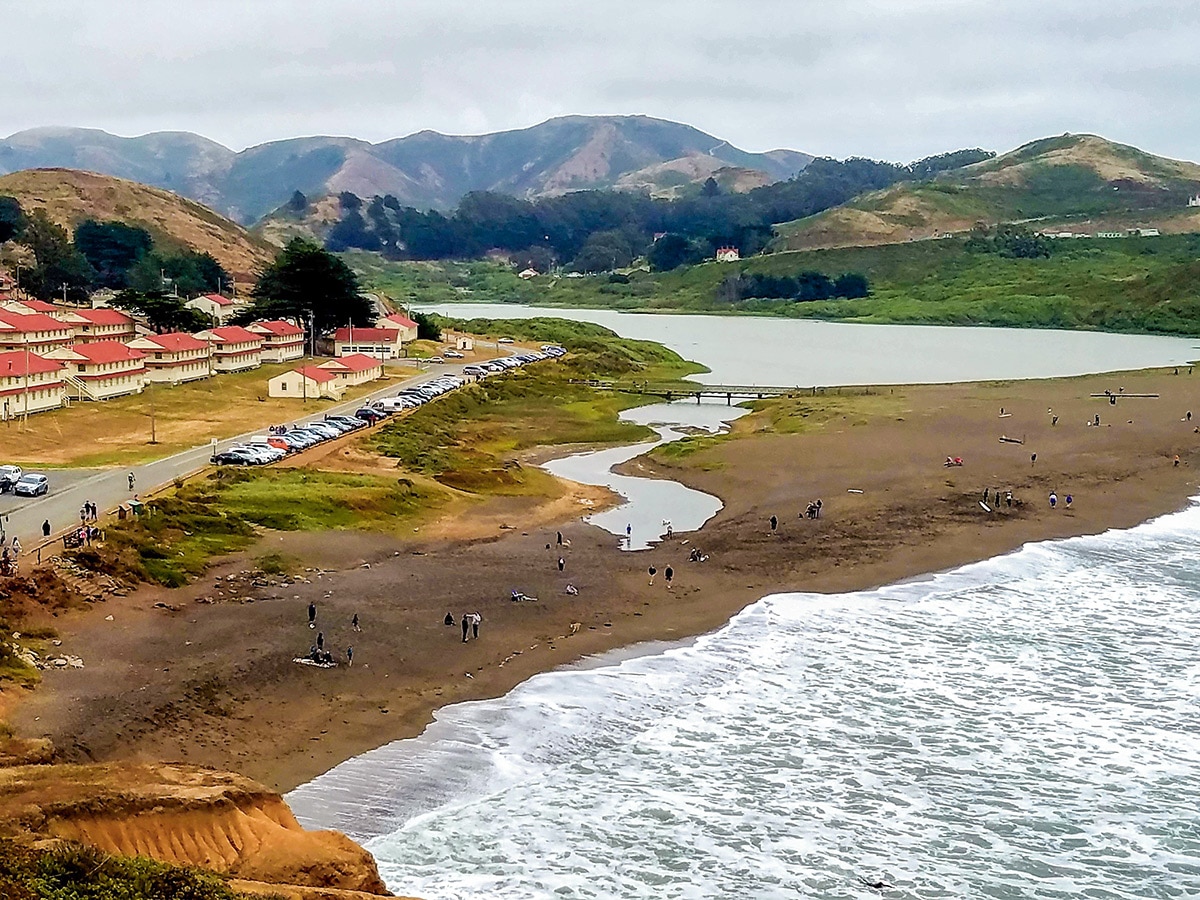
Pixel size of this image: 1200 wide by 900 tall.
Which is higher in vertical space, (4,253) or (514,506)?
(4,253)

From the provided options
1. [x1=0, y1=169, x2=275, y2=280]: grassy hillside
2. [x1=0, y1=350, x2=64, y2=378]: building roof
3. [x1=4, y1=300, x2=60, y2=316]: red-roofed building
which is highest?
[x1=0, y1=169, x2=275, y2=280]: grassy hillside

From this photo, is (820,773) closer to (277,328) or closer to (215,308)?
(277,328)

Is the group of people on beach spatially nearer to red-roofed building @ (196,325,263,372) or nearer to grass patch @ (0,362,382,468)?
grass patch @ (0,362,382,468)

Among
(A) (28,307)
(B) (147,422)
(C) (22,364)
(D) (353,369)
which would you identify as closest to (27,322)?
(A) (28,307)

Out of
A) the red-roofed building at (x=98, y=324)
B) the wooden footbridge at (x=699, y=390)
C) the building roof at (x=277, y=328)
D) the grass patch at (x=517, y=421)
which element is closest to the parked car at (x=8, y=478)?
the grass patch at (x=517, y=421)

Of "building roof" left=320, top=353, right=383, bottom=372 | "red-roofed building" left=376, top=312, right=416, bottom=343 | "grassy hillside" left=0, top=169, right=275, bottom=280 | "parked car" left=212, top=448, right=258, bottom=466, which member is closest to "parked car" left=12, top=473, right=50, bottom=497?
"parked car" left=212, top=448, right=258, bottom=466

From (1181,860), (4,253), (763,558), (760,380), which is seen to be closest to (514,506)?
(763,558)

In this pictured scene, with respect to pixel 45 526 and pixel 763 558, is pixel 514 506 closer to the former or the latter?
pixel 763 558
